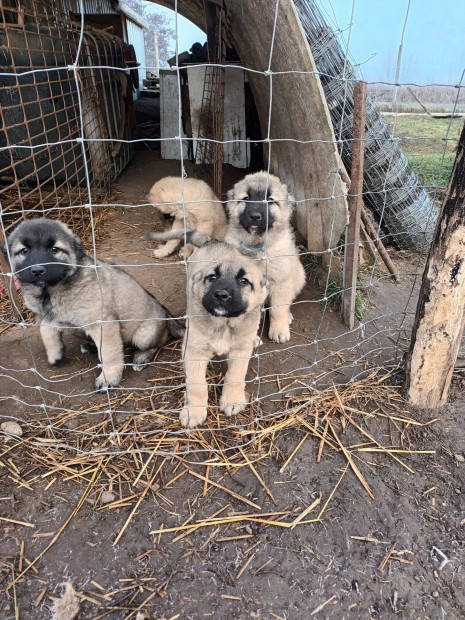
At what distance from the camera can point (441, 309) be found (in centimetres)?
298

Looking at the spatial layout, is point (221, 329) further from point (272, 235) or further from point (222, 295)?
point (272, 235)

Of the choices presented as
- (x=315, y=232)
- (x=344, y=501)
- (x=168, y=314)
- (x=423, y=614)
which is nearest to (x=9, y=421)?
(x=168, y=314)

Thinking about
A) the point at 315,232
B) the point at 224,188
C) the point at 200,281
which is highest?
the point at 200,281

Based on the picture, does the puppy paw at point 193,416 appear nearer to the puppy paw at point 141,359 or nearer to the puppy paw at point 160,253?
the puppy paw at point 141,359

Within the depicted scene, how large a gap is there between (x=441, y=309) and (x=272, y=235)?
5.73 feet

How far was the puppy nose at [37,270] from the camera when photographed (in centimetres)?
277

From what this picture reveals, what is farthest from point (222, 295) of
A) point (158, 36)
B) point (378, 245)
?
point (158, 36)

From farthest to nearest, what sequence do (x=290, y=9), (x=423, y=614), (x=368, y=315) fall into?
(x=368, y=315)
(x=290, y=9)
(x=423, y=614)

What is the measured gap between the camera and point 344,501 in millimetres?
2570

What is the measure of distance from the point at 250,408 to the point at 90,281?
4.81 feet

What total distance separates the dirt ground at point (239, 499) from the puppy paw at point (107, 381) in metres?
0.07

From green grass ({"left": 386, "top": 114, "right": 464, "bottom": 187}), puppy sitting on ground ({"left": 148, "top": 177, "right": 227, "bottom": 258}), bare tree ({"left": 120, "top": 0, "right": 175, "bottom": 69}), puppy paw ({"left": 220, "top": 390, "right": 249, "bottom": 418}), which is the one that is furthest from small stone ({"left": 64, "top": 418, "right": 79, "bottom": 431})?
bare tree ({"left": 120, "top": 0, "right": 175, "bottom": 69})

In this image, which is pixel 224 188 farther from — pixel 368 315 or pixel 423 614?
pixel 423 614

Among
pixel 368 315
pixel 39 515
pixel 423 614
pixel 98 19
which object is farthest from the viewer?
pixel 98 19
